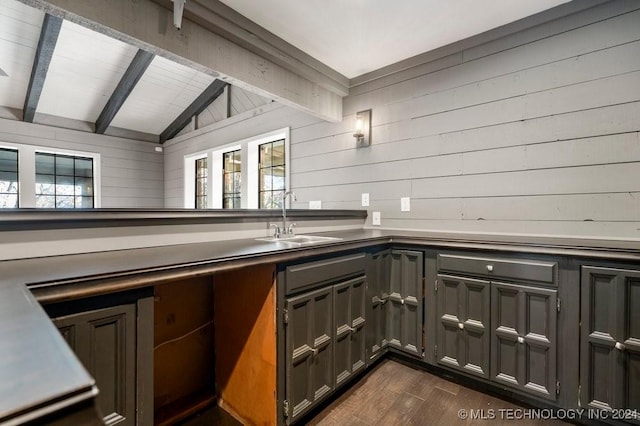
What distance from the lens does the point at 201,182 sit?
5207 millimetres

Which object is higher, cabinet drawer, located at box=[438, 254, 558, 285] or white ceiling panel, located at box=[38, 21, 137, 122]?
white ceiling panel, located at box=[38, 21, 137, 122]

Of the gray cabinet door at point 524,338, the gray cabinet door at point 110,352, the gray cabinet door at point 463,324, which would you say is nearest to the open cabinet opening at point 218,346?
the gray cabinet door at point 110,352

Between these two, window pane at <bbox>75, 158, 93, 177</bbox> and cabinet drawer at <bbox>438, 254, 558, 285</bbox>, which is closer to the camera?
cabinet drawer at <bbox>438, 254, 558, 285</bbox>

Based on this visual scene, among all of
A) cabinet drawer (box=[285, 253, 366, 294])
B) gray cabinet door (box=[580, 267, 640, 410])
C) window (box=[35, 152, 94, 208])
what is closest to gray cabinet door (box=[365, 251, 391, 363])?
cabinet drawer (box=[285, 253, 366, 294])

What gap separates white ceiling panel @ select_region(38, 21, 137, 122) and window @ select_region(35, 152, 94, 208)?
68 centimetres

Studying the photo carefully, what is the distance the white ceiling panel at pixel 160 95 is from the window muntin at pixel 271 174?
132cm

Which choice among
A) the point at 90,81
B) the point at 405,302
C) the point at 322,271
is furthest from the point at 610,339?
the point at 90,81

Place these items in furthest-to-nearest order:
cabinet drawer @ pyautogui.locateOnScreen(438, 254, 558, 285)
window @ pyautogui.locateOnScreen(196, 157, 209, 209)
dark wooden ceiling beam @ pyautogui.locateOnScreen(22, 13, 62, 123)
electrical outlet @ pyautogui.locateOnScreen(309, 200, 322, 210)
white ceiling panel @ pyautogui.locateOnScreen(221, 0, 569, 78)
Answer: window @ pyautogui.locateOnScreen(196, 157, 209, 209)
electrical outlet @ pyautogui.locateOnScreen(309, 200, 322, 210)
dark wooden ceiling beam @ pyautogui.locateOnScreen(22, 13, 62, 123)
white ceiling panel @ pyautogui.locateOnScreen(221, 0, 569, 78)
cabinet drawer @ pyautogui.locateOnScreen(438, 254, 558, 285)


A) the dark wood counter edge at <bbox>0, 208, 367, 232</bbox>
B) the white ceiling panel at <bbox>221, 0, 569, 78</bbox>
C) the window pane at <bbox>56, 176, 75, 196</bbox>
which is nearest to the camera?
the dark wood counter edge at <bbox>0, 208, 367, 232</bbox>

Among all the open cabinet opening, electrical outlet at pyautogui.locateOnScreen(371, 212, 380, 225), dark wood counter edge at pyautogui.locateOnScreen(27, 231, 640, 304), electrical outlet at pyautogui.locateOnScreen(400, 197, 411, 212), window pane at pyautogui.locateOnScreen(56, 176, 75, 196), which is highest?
window pane at pyautogui.locateOnScreen(56, 176, 75, 196)

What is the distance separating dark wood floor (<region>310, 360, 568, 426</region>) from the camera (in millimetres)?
1635

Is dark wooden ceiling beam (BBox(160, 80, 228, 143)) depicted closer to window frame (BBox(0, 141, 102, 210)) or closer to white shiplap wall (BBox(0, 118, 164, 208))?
white shiplap wall (BBox(0, 118, 164, 208))

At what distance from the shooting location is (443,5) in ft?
6.46

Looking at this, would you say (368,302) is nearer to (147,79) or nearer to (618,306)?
(618,306)
